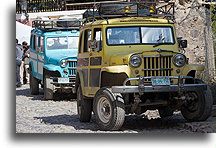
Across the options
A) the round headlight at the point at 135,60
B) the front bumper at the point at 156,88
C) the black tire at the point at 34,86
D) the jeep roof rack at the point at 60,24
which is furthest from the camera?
the black tire at the point at 34,86

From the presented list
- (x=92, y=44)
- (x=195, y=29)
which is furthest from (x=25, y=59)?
(x=92, y=44)

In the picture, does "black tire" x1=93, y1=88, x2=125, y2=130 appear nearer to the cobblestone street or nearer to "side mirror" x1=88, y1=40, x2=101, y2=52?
the cobblestone street

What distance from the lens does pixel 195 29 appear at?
555 inches

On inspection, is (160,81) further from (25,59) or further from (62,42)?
(25,59)

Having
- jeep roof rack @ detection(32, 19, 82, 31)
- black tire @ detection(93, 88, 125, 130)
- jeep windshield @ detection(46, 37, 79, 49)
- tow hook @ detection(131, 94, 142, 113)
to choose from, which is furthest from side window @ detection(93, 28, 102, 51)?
jeep roof rack @ detection(32, 19, 82, 31)

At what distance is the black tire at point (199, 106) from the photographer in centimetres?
920

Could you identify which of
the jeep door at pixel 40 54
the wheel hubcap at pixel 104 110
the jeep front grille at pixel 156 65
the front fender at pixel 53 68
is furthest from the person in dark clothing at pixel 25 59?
the jeep front grille at pixel 156 65

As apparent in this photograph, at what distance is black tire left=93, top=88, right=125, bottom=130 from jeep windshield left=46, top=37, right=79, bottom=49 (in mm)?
6164

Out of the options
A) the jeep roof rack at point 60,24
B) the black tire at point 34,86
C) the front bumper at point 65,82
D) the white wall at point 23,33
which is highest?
the jeep roof rack at point 60,24

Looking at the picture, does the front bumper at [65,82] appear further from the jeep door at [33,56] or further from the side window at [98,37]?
the side window at [98,37]

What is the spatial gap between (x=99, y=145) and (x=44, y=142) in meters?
0.74

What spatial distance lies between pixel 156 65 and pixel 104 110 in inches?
41.0

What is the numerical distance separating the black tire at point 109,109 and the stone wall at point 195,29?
17.5 feet

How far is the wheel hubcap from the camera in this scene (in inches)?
351
